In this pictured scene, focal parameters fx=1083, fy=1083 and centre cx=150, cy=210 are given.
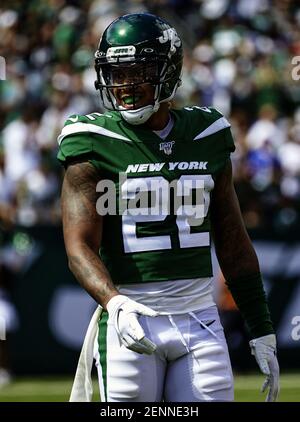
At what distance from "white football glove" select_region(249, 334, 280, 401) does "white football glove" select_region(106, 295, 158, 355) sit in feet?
2.16

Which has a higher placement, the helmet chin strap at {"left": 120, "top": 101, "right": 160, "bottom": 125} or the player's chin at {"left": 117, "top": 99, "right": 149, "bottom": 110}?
the player's chin at {"left": 117, "top": 99, "right": 149, "bottom": 110}

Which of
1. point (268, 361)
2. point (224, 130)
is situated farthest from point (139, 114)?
point (268, 361)

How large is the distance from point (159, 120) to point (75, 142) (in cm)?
37

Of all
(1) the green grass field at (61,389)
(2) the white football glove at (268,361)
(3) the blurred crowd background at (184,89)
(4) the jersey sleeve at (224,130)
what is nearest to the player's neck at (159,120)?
(4) the jersey sleeve at (224,130)

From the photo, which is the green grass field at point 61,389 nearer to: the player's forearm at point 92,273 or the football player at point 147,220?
the football player at point 147,220

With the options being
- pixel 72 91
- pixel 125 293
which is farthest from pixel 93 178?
pixel 72 91

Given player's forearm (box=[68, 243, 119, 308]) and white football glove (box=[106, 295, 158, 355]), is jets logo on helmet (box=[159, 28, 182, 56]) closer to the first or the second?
player's forearm (box=[68, 243, 119, 308])

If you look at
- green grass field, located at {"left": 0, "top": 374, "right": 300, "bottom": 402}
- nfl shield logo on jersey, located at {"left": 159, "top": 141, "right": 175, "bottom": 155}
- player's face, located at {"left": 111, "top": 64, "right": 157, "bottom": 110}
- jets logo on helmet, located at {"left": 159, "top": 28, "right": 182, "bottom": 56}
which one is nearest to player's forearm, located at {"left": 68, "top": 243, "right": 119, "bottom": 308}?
nfl shield logo on jersey, located at {"left": 159, "top": 141, "right": 175, "bottom": 155}

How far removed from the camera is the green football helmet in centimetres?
398

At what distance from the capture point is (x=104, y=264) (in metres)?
3.99

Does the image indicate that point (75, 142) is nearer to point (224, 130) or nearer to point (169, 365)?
point (224, 130)

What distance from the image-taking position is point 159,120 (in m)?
4.11

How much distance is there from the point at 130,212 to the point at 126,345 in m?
0.54

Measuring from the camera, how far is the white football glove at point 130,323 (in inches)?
141
